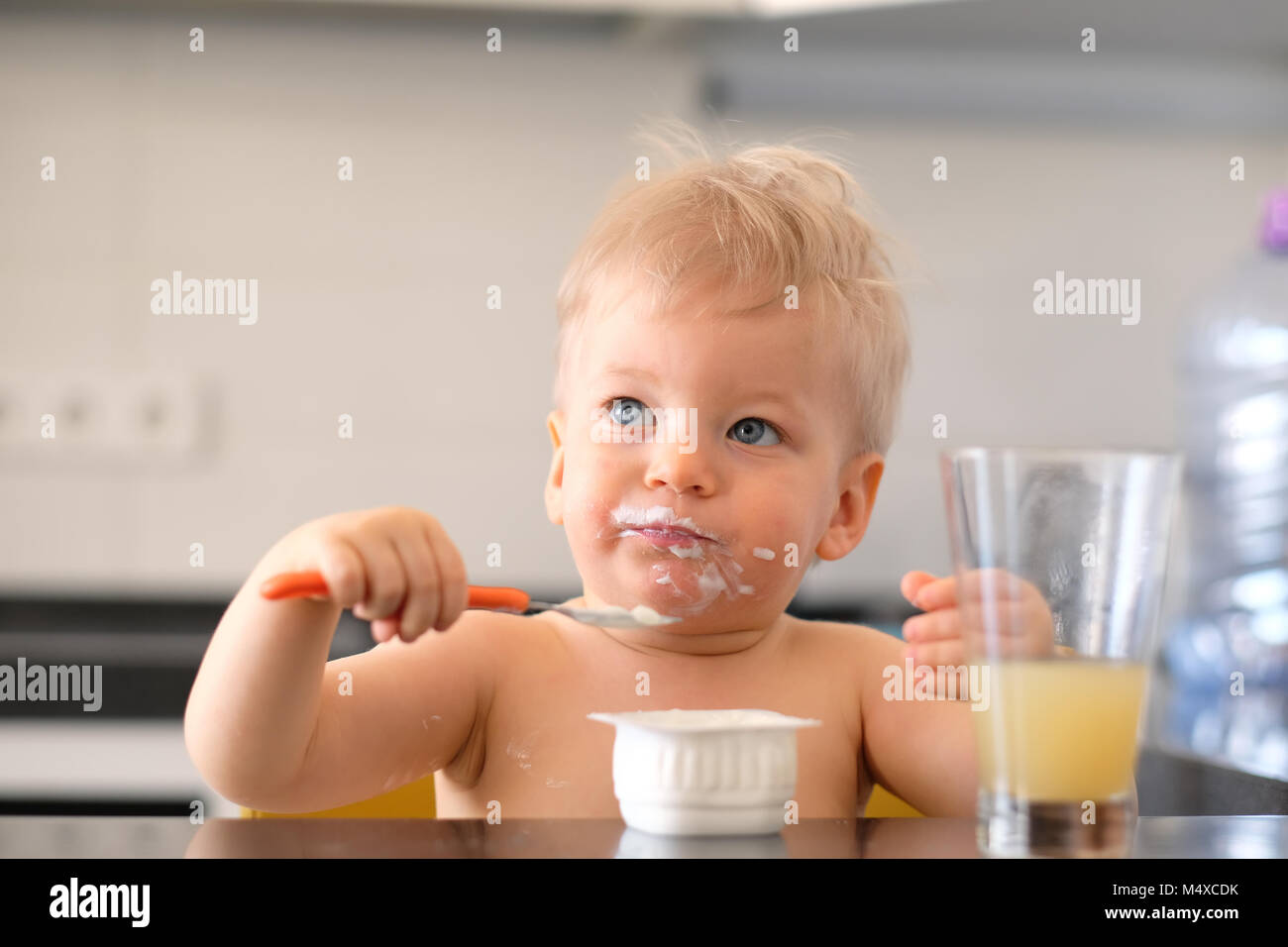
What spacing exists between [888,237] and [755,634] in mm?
379

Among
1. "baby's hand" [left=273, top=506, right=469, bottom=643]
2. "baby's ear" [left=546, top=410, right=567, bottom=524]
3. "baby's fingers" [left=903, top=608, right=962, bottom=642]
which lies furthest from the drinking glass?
"baby's ear" [left=546, top=410, right=567, bottom=524]

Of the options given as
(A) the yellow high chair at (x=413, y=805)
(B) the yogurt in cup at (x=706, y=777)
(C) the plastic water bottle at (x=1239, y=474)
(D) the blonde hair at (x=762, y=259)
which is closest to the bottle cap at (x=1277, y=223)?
(C) the plastic water bottle at (x=1239, y=474)

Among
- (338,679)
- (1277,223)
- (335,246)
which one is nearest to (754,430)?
(338,679)

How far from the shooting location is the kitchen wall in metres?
2.24

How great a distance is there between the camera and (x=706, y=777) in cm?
53

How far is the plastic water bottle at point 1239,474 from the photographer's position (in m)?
2.44

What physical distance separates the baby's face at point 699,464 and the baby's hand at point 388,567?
0.95 ft

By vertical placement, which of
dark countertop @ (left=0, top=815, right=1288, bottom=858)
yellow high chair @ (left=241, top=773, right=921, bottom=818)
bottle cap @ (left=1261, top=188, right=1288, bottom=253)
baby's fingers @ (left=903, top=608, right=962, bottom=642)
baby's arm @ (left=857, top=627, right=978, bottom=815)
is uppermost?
bottle cap @ (left=1261, top=188, right=1288, bottom=253)

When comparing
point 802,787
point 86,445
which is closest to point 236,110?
point 86,445

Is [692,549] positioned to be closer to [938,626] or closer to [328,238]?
[938,626]

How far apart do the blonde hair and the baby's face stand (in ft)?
0.09

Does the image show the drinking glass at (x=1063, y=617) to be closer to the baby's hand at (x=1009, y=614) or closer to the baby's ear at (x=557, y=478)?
the baby's hand at (x=1009, y=614)

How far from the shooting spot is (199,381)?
225 cm

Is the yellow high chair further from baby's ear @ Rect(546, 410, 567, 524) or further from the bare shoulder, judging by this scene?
baby's ear @ Rect(546, 410, 567, 524)
